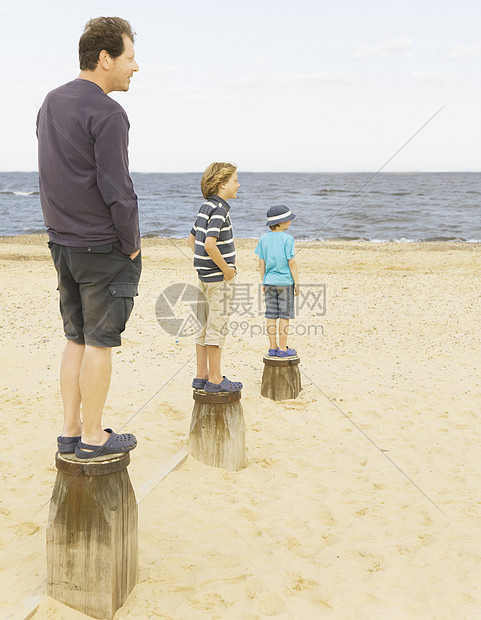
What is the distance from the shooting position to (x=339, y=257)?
15781 mm

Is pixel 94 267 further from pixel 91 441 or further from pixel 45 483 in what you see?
pixel 45 483

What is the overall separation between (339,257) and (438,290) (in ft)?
17.2

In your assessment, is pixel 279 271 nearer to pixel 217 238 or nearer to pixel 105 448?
pixel 217 238

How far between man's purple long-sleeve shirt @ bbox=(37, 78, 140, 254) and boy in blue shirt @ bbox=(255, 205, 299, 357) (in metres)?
3.10

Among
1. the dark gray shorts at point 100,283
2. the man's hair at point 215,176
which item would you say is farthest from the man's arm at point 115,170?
the man's hair at point 215,176

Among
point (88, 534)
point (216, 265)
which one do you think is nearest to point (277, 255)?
A: point (216, 265)

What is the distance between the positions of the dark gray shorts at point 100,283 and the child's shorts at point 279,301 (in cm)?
315

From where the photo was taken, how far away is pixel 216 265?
411 cm

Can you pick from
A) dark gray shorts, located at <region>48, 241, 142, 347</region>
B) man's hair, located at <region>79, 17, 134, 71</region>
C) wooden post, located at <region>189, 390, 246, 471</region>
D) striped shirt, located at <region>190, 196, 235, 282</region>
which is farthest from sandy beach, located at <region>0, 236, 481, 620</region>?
man's hair, located at <region>79, 17, 134, 71</region>

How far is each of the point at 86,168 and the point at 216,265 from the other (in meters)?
1.76

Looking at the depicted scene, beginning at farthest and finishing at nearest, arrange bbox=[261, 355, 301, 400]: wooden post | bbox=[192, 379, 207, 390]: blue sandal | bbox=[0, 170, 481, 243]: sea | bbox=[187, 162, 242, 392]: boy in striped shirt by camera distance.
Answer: bbox=[0, 170, 481, 243]: sea
bbox=[261, 355, 301, 400]: wooden post
bbox=[192, 379, 207, 390]: blue sandal
bbox=[187, 162, 242, 392]: boy in striped shirt

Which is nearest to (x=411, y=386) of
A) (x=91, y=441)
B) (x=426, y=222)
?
(x=91, y=441)

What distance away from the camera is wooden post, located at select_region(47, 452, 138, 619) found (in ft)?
8.32
